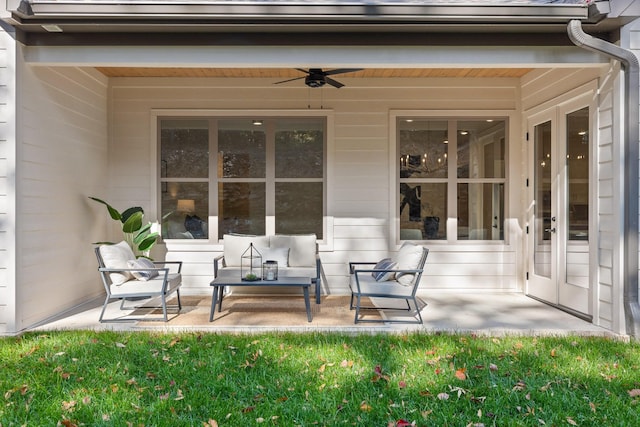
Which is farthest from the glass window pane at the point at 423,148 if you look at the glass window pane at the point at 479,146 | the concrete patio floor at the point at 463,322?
the concrete patio floor at the point at 463,322

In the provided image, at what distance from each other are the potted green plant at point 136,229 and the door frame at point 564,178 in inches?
196

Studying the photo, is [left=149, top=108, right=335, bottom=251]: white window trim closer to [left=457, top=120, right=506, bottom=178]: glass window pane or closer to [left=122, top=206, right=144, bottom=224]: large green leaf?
[left=122, top=206, right=144, bottom=224]: large green leaf

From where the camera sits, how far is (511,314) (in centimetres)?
518

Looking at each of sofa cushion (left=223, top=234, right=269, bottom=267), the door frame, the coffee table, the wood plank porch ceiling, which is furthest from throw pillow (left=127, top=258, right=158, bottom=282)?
the door frame

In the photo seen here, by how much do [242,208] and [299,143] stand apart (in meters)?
1.23

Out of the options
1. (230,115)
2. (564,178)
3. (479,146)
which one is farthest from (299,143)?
(564,178)

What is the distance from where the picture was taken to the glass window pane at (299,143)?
6.66 m

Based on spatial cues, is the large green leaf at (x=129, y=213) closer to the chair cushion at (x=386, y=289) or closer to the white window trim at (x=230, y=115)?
the white window trim at (x=230, y=115)

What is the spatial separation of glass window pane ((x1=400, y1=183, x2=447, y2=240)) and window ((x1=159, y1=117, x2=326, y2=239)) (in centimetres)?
119

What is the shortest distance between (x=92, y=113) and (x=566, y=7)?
17.8ft

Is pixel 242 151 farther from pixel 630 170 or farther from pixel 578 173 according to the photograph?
pixel 630 170

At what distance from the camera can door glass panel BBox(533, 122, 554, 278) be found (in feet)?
18.8

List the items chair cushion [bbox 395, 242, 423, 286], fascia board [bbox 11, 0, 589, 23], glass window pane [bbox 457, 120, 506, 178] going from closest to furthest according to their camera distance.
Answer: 1. fascia board [bbox 11, 0, 589, 23]
2. chair cushion [bbox 395, 242, 423, 286]
3. glass window pane [bbox 457, 120, 506, 178]

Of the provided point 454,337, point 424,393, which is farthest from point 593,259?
point 424,393
